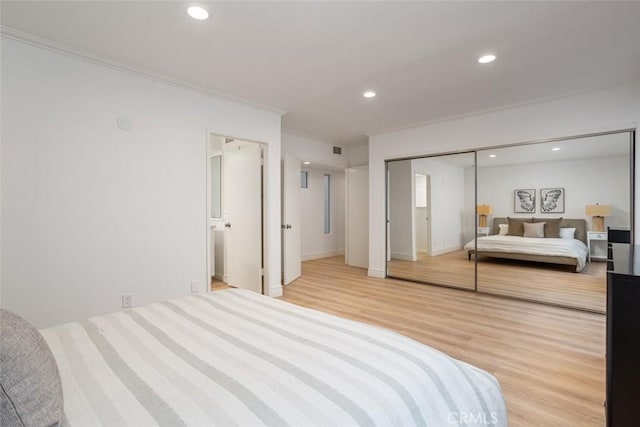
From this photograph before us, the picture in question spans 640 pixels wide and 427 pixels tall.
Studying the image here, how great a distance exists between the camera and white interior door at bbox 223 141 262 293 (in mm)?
4066

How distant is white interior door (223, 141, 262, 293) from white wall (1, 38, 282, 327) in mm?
868

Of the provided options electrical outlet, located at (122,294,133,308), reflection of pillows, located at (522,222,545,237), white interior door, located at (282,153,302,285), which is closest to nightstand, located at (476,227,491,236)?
reflection of pillows, located at (522,222,545,237)

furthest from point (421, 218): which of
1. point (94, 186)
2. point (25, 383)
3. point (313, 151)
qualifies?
point (25, 383)

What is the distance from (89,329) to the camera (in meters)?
1.40

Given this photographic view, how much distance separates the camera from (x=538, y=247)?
13.0 feet

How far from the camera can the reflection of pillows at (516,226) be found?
401 centimetres

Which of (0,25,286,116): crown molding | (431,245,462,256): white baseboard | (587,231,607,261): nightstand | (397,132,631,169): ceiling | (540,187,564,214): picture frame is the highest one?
(0,25,286,116): crown molding

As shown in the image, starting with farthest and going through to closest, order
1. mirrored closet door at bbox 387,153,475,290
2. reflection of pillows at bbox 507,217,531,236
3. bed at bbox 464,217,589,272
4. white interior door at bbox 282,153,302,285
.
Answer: white interior door at bbox 282,153,302,285
mirrored closet door at bbox 387,153,475,290
reflection of pillows at bbox 507,217,531,236
bed at bbox 464,217,589,272

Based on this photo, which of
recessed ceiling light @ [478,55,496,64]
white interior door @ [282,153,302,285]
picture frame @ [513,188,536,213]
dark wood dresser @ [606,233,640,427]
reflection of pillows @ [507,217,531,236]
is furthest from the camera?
white interior door @ [282,153,302,285]

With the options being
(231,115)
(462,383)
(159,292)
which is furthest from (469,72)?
(159,292)

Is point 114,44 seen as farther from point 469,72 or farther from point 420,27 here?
point 469,72

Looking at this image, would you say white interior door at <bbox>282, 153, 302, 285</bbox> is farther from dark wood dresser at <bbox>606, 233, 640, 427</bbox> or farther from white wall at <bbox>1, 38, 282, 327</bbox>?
dark wood dresser at <bbox>606, 233, 640, 427</bbox>

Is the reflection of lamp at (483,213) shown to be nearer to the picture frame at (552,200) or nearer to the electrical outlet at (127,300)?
the picture frame at (552,200)

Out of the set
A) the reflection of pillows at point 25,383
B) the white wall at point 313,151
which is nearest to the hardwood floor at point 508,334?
the reflection of pillows at point 25,383
